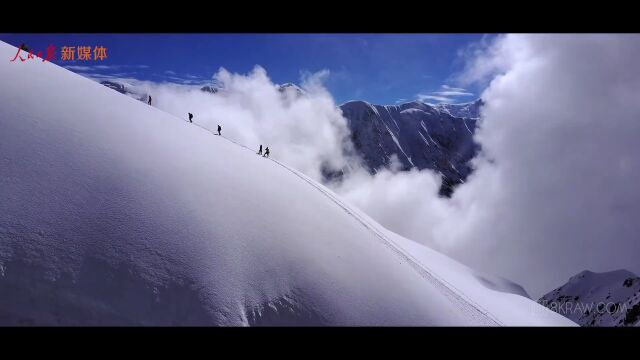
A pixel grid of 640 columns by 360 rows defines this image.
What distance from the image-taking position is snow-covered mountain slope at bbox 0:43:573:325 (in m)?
8.38

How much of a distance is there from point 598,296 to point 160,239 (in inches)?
6670

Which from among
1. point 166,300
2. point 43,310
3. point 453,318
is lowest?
point 43,310

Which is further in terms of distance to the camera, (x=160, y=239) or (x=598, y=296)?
(x=598, y=296)

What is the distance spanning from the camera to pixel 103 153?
1226 centimetres

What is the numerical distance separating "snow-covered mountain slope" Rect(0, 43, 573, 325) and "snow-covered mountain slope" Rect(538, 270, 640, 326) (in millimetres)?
103347

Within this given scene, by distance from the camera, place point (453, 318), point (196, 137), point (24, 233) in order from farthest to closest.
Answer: point (196, 137), point (453, 318), point (24, 233)

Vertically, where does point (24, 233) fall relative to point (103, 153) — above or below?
below

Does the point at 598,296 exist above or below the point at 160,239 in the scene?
above

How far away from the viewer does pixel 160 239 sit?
393 inches

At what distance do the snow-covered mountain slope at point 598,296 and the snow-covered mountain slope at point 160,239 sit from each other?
103347 millimetres
